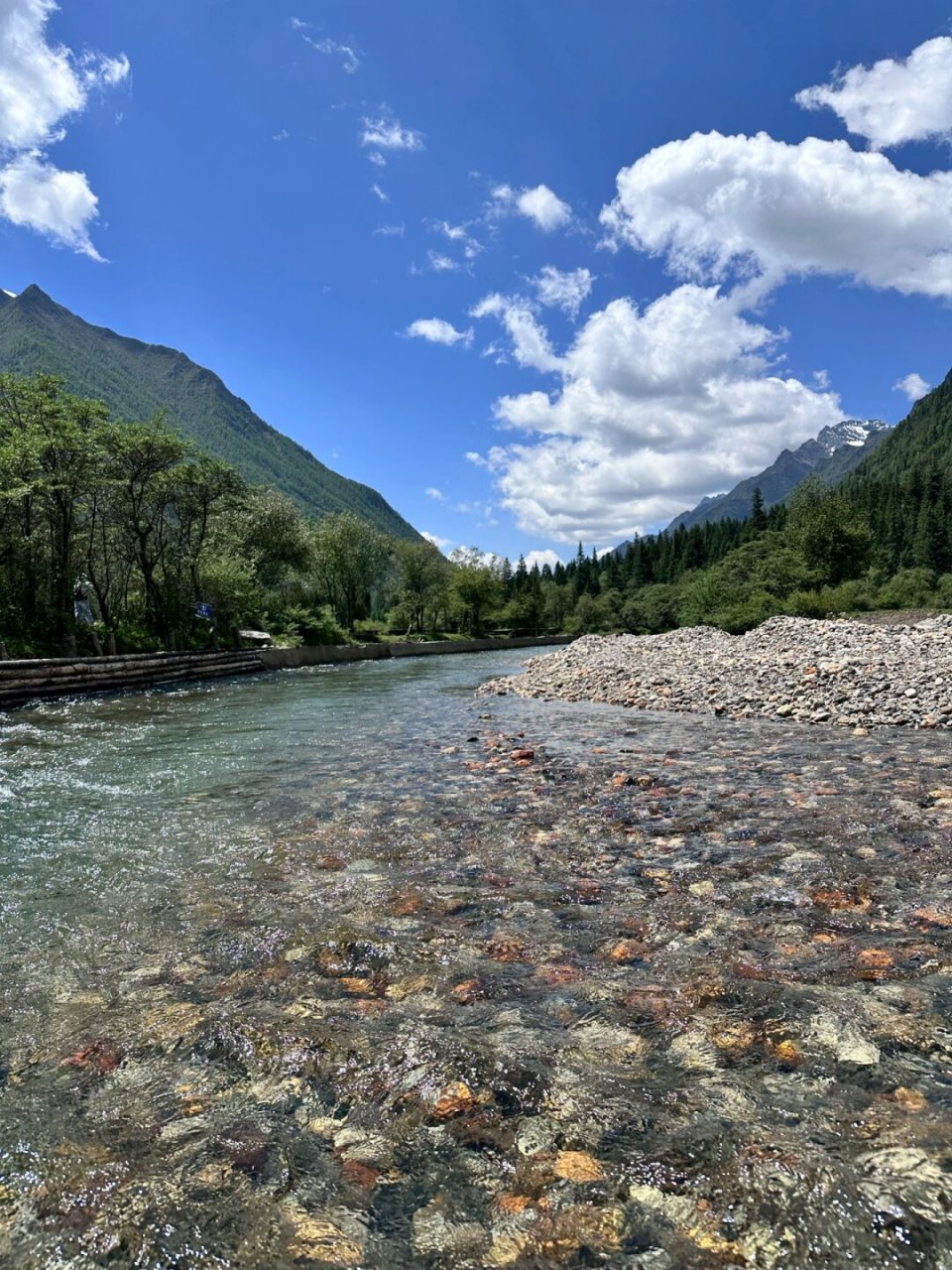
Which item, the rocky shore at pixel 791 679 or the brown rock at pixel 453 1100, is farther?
the rocky shore at pixel 791 679

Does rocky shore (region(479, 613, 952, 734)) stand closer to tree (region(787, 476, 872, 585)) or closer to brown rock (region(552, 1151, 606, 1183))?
brown rock (region(552, 1151, 606, 1183))

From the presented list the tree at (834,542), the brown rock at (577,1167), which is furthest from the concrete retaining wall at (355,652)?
the brown rock at (577,1167)

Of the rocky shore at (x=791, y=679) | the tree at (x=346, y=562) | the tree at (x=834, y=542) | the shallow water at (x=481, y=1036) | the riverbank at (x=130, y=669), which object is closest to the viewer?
the shallow water at (x=481, y=1036)

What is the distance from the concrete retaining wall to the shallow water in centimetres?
3736

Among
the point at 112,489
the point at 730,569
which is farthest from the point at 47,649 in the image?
the point at 730,569

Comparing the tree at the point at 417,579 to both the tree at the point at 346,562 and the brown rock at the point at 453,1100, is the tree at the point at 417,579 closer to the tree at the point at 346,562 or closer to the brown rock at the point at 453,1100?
the tree at the point at 346,562

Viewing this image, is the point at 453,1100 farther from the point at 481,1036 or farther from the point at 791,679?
the point at 791,679

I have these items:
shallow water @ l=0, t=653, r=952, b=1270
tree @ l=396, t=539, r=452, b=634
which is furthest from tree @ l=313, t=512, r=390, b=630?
shallow water @ l=0, t=653, r=952, b=1270

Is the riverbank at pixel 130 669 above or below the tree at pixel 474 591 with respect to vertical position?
below

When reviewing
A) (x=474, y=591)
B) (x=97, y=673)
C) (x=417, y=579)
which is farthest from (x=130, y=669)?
(x=474, y=591)

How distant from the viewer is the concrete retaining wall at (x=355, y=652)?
146 ft

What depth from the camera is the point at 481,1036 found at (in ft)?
10.8

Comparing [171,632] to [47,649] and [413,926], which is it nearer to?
[47,649]

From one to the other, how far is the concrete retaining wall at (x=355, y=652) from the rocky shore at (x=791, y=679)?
20.5 metres
